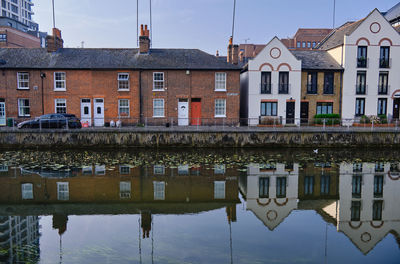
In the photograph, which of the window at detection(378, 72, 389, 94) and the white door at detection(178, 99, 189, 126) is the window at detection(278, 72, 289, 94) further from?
the window at detection(378, 72, 389, 94)

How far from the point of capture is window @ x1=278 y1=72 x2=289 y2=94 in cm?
2966

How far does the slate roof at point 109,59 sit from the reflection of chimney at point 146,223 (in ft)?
65.0

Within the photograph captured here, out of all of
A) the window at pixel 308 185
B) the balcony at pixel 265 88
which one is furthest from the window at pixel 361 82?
the window at pixel 308 185

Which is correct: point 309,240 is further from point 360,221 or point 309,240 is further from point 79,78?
point 79,78

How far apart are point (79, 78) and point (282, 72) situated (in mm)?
18535

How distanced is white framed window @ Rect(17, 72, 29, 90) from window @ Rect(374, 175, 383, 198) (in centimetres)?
2761

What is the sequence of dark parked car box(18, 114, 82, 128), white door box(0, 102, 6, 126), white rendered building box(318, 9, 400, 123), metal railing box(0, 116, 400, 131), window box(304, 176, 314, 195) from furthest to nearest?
white rendered building box(318, 9, 400, 123), white door box(0, 102, 6, 126), metal railing box(0, 116, 400, 131), dark parked car box(18, 114, 82, 128), window box(304, 176, 314, 195)

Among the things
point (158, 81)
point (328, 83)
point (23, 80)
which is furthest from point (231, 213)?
point (23, 80)

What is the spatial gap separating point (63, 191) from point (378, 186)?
41.9 feet

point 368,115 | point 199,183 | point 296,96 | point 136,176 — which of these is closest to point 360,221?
point 199,183

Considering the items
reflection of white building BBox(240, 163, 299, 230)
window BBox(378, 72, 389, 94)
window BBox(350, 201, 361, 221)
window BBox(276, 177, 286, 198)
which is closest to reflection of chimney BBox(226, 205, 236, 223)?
reflection of white building BBox(240, 163, 299, 230)

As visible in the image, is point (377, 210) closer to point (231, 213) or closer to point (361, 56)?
point (231, 213)

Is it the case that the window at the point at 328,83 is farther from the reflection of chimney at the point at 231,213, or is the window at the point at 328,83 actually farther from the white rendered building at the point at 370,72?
the reflection of chimney at the point at 231,213

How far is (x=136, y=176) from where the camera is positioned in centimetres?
1462
